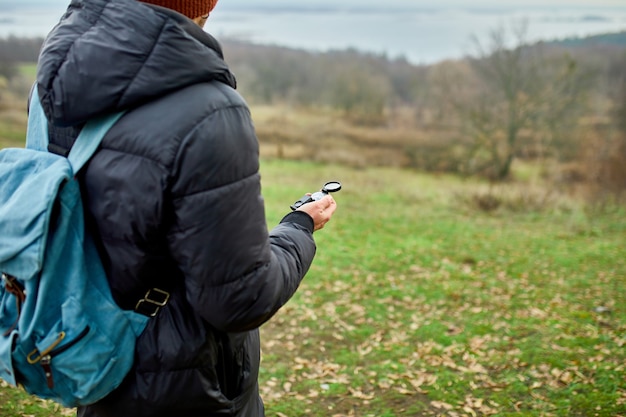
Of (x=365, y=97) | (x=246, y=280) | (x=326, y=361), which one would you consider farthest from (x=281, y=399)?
(x=365, y=97)

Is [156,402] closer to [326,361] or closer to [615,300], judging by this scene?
[326,361]

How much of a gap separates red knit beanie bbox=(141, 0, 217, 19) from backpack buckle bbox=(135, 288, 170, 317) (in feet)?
2.53

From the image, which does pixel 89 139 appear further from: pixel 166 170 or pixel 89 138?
pixel 166 170

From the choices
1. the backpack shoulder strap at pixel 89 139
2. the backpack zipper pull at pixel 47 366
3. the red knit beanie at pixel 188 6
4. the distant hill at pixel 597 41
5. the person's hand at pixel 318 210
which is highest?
the red knit beanie at pixel 188 6

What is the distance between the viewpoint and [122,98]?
4.53ft

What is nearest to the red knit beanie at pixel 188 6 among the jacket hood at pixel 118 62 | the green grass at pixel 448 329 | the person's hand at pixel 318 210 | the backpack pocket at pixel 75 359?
the jacket hood at pixel 118 62

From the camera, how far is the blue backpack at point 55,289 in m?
1.41

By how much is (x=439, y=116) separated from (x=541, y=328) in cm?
2596

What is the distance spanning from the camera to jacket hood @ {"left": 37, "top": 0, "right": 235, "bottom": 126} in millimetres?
1372

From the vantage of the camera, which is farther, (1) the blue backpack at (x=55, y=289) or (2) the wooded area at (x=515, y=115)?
(2) the wooded area at (x=515, y=115)

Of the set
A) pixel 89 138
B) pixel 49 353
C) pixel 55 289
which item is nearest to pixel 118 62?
pixel 89 138

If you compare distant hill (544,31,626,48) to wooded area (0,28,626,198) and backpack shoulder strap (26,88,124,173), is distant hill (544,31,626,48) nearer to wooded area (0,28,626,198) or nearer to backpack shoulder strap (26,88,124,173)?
wooded area (0,28,626,198)

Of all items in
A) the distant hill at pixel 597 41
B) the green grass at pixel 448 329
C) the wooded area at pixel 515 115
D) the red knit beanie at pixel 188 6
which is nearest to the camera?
the red knit beanie at pixel 188 6

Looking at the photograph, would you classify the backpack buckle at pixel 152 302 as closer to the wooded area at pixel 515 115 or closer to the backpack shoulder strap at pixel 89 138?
the backpack shoulder strap at pixel 89 138
